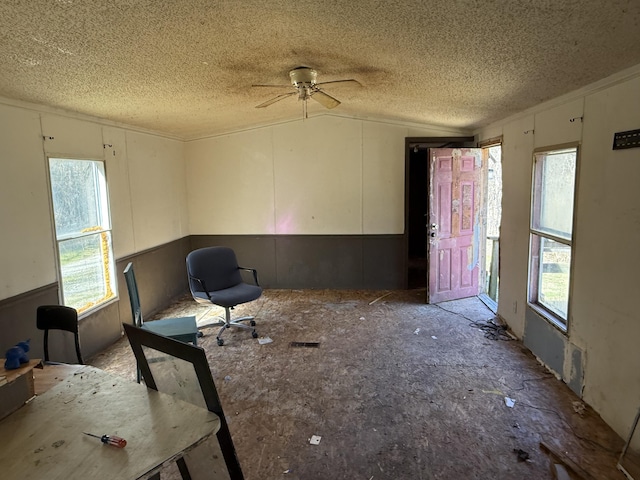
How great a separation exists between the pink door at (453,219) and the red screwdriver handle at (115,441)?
436 cm

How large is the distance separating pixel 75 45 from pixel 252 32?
955mm

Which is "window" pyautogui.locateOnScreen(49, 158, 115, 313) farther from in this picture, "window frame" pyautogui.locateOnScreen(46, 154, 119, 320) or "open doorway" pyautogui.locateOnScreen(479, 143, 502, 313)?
"open doorway" pyautogui.locateOnScreen(479, 143, 502, 313)

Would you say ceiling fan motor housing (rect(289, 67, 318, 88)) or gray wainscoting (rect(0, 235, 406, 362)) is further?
gray wainscoting (rect(0, 235, 406, 362))

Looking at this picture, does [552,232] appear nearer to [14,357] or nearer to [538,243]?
[538,243]

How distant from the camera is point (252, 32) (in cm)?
237

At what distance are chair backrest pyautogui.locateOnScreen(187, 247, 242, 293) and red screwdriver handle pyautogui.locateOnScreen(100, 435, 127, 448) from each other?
285 cm

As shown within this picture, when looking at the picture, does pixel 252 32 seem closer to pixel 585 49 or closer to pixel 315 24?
pixel 315 24

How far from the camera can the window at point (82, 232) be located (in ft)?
11.8

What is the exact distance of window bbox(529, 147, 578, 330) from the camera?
10.6ft

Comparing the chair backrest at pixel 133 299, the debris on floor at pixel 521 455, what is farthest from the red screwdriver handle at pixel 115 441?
the debris on floor at pixel 521 455

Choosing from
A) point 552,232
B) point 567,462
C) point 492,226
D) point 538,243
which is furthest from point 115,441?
point 492,226

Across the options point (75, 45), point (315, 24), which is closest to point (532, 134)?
point (315, 24)

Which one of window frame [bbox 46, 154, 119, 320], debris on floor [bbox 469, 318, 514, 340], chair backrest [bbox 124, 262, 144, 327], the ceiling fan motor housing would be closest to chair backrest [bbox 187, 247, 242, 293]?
window frame [bbox 46, 154, 119, 320]

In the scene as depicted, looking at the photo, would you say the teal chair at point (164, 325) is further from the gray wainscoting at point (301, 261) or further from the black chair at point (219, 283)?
the gray wainscoting at point (301, 261)
